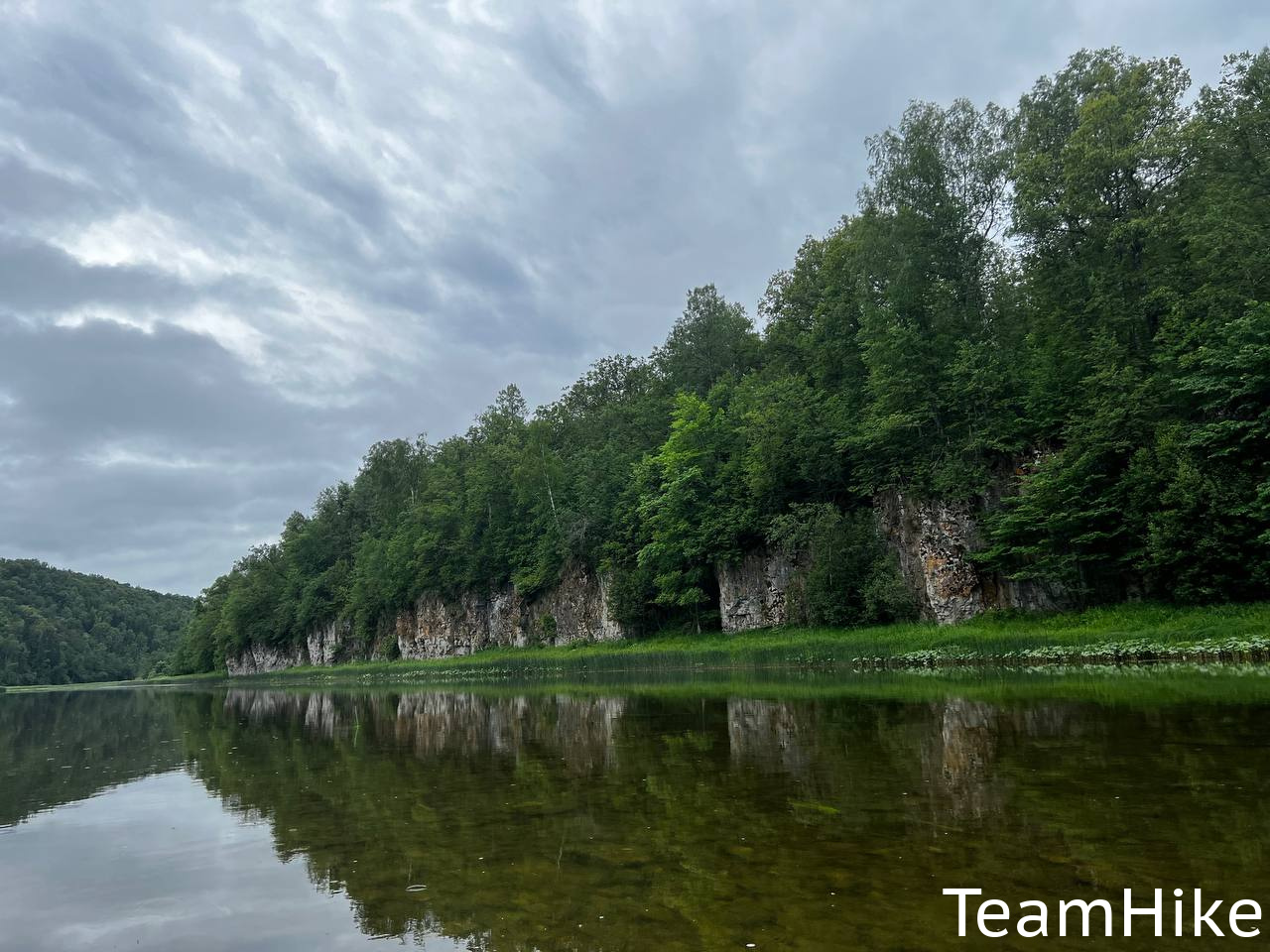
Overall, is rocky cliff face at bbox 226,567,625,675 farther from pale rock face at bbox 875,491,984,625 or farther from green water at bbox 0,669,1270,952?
green water at bbox 0,669,1270,952

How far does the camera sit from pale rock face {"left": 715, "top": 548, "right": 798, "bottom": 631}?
47000 mm

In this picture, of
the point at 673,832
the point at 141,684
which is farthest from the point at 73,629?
the point at 673,832

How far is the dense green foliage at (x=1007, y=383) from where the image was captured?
93.9ft

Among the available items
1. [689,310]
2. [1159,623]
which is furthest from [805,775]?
[689,310]

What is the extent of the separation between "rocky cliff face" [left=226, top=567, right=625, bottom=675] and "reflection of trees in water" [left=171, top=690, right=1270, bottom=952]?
46.1m

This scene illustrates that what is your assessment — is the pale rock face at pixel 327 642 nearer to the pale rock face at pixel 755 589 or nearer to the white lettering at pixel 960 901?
the pale rock face at pixel 755 589

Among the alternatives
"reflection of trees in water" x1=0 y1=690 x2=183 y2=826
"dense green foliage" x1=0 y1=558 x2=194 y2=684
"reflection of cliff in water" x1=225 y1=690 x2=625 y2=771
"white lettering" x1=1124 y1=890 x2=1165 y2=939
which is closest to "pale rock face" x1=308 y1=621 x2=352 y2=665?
"dense green foliage" x1=0 y1=558 x2=194 y2=684

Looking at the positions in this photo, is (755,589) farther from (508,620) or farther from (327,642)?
(327,642)

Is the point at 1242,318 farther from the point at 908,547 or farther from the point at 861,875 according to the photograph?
the point at 861,875

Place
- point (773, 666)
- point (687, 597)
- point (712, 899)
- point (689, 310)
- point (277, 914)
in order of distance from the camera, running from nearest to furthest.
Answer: point (712, 899) → point (277, 914) → point (773, 666) → point (687, 597) → point (689, 310)

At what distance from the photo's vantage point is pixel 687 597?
167 ft

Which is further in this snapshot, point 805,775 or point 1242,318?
point 1242,318

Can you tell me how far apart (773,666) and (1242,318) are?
2346cm


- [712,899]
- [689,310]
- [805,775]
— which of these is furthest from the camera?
[689,310]
